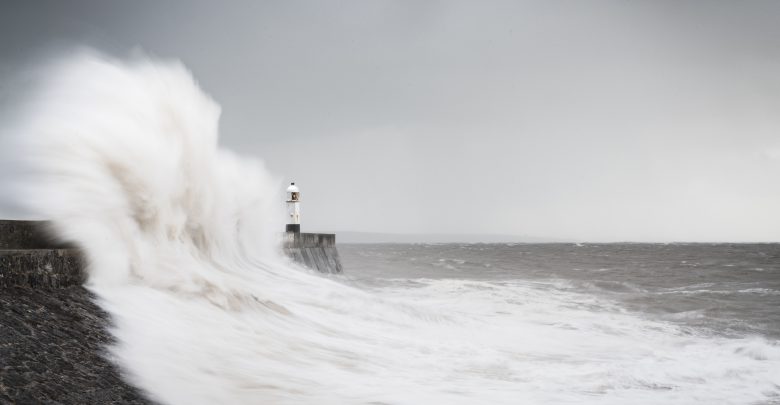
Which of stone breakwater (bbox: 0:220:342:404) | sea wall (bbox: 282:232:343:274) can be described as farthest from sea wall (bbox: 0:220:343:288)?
sea wall (bbox: 282:232:343:274)

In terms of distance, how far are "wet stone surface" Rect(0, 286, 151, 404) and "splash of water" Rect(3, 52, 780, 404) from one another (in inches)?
5.7

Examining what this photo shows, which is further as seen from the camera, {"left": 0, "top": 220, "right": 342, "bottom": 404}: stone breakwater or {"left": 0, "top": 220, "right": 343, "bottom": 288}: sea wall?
{"left": 0, "top": 220, "right": 343, "bottom": 288}: sea wall

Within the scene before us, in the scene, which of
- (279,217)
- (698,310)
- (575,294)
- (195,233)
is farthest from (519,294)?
(195,233)

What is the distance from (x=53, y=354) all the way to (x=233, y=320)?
1.87 m

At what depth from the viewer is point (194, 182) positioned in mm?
7395

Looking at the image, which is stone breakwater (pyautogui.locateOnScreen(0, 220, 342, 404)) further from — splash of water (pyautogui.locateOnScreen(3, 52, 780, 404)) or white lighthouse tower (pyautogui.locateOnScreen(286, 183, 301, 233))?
white lighthouse tower (pyautogui.locateOnScreen(286, 183, 301, 233))

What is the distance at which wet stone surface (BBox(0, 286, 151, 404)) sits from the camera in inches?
92.4

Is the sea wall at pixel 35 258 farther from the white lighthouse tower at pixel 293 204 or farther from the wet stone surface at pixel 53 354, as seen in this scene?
the white lighthouse tower at pixel 293 204

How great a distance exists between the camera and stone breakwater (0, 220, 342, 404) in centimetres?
238

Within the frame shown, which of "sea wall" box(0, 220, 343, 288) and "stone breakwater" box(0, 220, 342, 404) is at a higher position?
"sea wall" box(0, 220, 343, 288)

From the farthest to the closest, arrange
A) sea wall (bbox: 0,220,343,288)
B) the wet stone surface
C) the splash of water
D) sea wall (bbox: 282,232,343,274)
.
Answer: sea wall (bbox: 282,232,343,274) < the splash of water < sea wall (bbox: 0,220,343,288) < the wet stone surface

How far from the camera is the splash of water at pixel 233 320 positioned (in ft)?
11.6

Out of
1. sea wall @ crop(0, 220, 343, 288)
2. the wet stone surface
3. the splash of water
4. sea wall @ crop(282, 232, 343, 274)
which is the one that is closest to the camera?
the wet stone surface

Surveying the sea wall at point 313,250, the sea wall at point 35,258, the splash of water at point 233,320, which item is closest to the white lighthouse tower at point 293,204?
the sea wall at point 313,250
